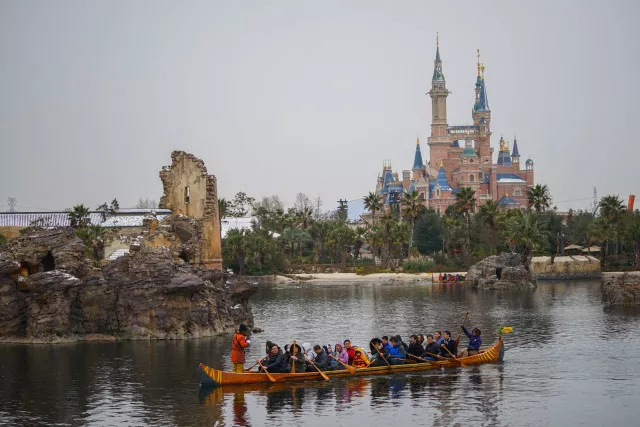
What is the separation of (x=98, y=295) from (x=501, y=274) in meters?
52.6

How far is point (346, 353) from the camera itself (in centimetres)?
3550

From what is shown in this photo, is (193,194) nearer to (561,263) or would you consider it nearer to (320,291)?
(320,291)

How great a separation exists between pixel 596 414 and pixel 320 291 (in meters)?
60.1

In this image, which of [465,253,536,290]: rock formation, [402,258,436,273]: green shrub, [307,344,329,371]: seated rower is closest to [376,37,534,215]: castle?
[402,258,436,273]: green shrub

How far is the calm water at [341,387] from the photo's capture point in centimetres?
2886

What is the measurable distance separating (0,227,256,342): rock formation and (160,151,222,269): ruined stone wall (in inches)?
414

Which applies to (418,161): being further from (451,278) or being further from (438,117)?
(451,278)

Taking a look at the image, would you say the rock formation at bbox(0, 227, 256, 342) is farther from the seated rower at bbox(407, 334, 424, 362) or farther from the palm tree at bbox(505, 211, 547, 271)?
the palm tree at bbox(505, 211, 547, 271)

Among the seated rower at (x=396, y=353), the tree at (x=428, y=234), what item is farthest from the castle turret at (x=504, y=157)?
the seated rower at (x=396, y=353)

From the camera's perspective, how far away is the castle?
168 meters

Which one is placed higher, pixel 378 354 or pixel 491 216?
pixel 491 216

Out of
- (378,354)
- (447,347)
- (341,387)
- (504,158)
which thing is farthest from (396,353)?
(504,158)

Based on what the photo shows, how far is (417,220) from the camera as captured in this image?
12550 centimetres

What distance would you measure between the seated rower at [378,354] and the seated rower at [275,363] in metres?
3.84
